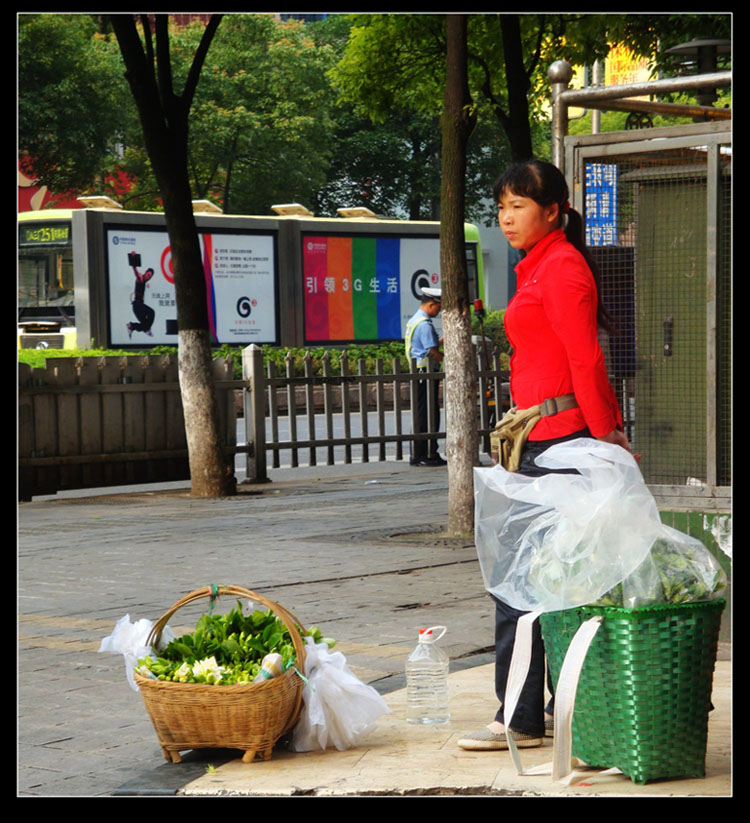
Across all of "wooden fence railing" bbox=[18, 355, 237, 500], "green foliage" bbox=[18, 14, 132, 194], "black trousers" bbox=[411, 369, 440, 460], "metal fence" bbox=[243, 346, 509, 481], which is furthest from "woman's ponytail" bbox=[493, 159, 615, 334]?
"green foliage" bbox=[18, 14, 132, 194]

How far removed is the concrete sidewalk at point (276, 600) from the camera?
4383 mm

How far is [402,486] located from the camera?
1429cm

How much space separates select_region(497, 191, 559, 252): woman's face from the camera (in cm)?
474

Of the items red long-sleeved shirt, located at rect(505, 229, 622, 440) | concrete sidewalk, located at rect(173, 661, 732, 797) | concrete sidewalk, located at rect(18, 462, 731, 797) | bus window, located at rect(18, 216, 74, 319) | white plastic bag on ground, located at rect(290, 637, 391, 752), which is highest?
bus window, located at rect(18, 216, 74, 319)

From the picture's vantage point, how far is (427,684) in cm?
513

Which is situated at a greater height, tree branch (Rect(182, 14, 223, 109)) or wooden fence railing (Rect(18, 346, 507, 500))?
tree branch (Rect(182, 14, 223, 109))

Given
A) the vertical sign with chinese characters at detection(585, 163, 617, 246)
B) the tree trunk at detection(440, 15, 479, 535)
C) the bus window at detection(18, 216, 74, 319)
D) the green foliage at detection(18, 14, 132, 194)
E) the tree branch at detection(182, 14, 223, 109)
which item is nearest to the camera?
the vertical sign with chinese characters at detection(585, 163, 617, 246)

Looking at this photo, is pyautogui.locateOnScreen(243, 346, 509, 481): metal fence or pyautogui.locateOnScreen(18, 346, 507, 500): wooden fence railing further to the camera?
pyautogui.locateOnScreen(243, 346, 509, 481): metal fence

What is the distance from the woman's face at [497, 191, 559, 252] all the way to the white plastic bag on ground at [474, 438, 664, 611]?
74cm

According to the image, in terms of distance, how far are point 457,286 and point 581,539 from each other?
5.85 meters

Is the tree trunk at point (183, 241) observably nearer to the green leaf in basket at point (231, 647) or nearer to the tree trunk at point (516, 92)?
the tree trunk at point (516, 92)

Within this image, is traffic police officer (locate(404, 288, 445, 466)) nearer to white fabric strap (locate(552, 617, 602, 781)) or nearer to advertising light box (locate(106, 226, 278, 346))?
advertising light box (locate(106, 226, 278, 346))

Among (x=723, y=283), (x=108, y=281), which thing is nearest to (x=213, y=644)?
(x=723, y=283)

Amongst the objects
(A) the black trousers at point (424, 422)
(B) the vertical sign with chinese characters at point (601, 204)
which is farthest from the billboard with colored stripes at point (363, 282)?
(B) the vertical sign with chinese characters at point (601, 204)
